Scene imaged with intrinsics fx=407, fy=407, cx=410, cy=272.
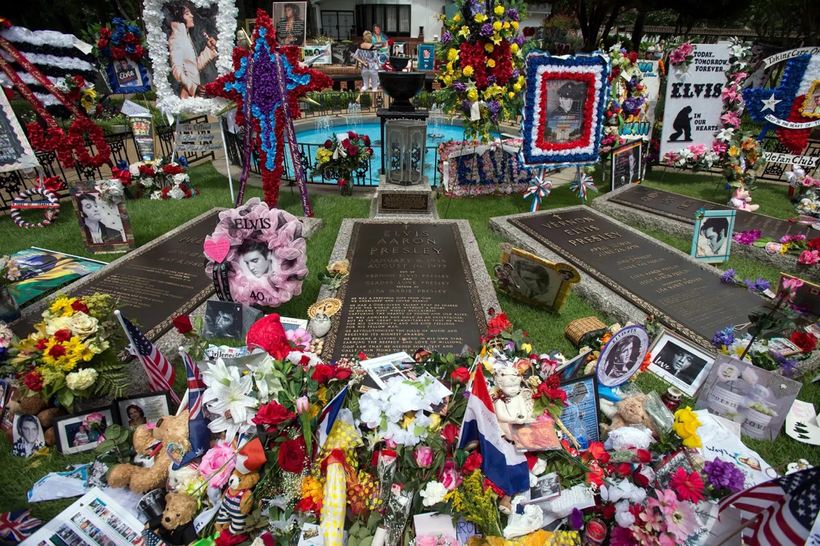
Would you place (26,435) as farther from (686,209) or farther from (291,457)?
(686,209)

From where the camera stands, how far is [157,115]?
43.8ft

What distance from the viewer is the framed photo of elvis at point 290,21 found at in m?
17.0

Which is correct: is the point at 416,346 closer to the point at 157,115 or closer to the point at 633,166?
the point at 633,166

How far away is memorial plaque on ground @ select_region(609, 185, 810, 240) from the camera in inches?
257

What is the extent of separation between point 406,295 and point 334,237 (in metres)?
2.36

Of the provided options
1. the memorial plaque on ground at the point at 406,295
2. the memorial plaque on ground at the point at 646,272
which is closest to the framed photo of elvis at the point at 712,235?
the memorial plaque on ground at the point at 646,272

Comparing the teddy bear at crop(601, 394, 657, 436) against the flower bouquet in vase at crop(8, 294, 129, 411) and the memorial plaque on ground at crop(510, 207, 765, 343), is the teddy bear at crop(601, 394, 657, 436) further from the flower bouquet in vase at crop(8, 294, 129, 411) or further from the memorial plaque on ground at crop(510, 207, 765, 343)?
the flower bouquet in vase at crop(8, 294, 129, 411)

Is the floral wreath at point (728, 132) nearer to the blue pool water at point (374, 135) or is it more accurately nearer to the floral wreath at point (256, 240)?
the blue pool water at point (374, 135)

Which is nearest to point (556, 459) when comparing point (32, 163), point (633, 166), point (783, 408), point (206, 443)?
point (783, 408)

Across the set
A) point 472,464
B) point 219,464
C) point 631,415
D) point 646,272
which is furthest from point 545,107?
point 219,464

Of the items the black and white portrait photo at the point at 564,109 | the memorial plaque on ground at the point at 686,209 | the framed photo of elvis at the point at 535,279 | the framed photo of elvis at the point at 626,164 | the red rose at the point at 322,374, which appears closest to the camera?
the red rose at the point at 322,374

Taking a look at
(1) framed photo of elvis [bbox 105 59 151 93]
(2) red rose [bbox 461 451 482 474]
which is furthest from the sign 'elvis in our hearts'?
(1) framed photo of elvis [bbox 105 59 151 93]

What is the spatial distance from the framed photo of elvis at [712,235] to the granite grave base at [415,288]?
10.6 feet

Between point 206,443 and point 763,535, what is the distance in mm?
3140
